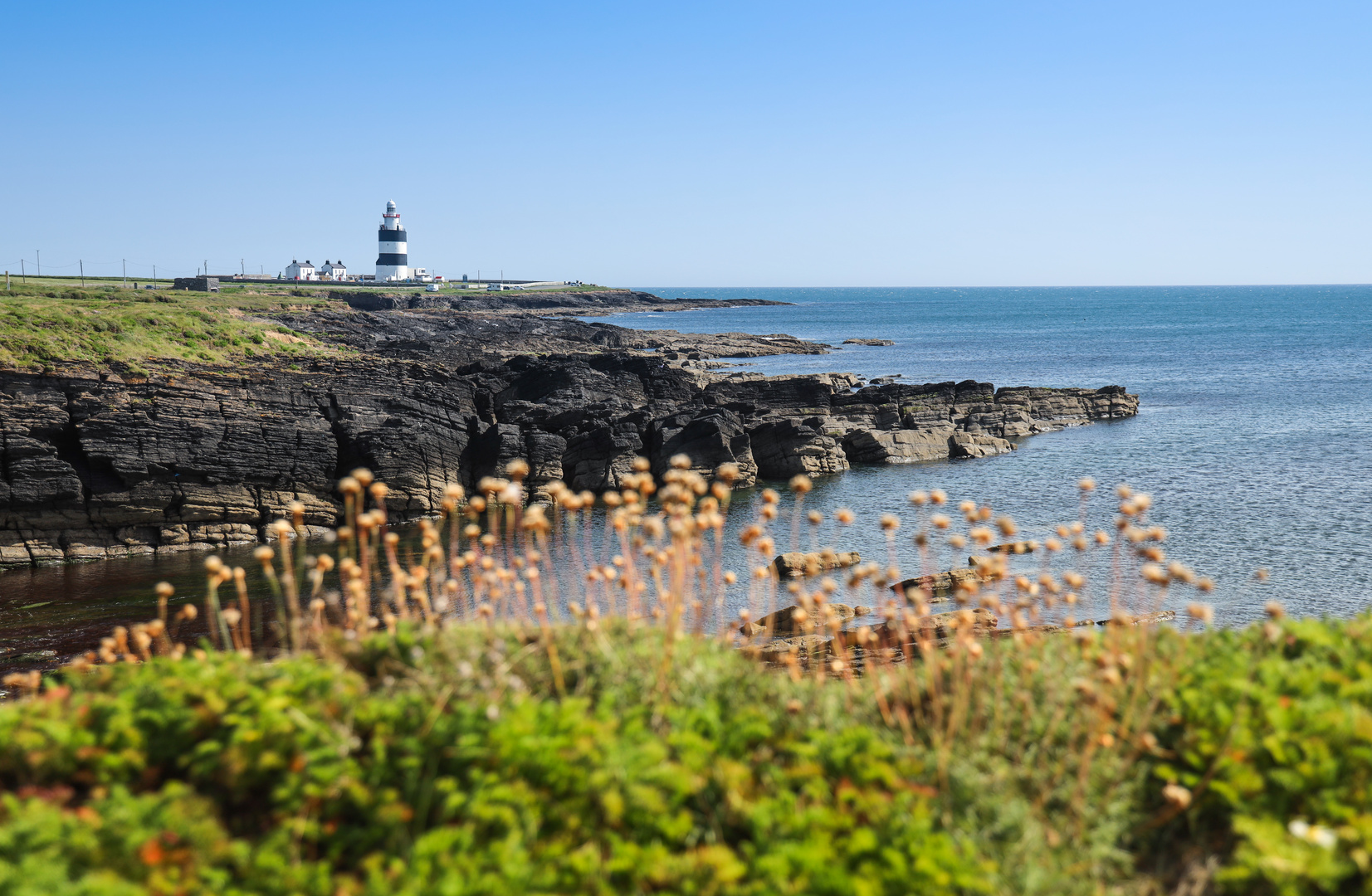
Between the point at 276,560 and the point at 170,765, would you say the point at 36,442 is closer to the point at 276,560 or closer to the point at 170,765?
the point at 276,560

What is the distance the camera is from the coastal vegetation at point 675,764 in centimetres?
390

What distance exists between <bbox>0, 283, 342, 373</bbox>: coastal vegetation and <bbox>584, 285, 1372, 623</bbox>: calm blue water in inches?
983

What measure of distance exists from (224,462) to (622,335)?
237ft

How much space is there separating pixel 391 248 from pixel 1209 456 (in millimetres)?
146354

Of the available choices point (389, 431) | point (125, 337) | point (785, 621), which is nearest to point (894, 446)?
point (389, 431)

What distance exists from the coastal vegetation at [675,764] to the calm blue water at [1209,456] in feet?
33.7

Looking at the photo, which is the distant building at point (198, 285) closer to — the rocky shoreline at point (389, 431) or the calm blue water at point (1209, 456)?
the calm blue water at point (1209, 456)

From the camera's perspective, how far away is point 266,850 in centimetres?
386

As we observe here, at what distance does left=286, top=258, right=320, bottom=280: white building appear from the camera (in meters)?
157

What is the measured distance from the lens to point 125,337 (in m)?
36.3

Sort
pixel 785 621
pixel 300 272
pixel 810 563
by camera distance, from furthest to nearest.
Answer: pixel 300 272
pixel 810 563
pixel 785 621

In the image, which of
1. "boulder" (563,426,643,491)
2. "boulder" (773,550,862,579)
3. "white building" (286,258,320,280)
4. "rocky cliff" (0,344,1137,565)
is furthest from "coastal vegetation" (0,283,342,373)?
"white building" (286,258,320,280)

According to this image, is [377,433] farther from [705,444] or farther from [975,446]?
[975,446]

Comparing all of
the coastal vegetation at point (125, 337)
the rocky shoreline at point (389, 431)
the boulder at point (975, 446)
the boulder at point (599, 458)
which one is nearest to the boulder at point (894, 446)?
the rocky shoreline at point (389, 431)
